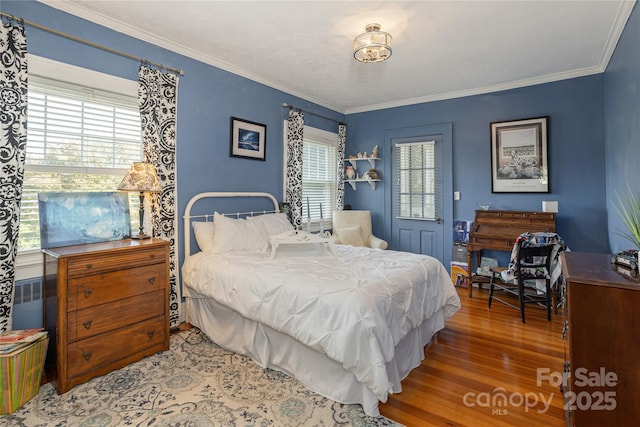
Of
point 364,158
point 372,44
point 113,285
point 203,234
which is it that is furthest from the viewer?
point 364,158

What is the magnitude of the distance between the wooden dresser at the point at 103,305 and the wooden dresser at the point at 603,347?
8.86 feet

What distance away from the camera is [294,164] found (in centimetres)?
445

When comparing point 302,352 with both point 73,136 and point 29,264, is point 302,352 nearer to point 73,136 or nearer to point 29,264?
point 29,264

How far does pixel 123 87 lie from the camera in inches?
110

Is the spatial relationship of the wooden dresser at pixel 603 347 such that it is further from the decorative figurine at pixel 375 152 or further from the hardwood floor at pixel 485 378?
the decorative figurine at pixel 375 152

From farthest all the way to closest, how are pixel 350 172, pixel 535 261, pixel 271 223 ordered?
pixel 350 172, pixel 271 223, pixel 535 261

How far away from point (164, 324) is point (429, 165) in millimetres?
4077

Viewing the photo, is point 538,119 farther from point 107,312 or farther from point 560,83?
point 107,312

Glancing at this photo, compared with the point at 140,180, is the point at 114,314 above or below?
below

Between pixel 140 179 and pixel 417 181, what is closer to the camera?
pixel 140 179

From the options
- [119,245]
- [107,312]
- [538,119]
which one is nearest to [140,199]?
[119,245]

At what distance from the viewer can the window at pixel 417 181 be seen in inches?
194

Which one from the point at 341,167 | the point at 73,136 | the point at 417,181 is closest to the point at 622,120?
the point at 417,181

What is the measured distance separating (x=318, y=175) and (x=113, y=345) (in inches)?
142
